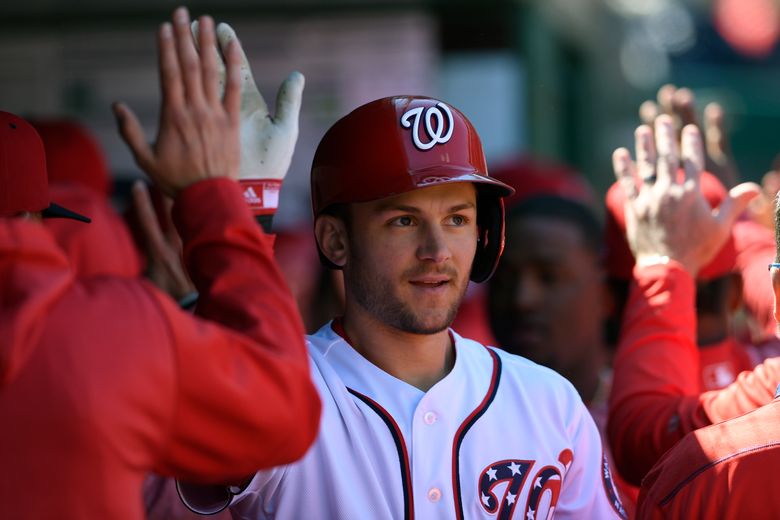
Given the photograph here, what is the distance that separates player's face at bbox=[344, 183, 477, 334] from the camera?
244 cm

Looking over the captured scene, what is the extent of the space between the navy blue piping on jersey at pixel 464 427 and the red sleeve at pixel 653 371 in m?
0.42

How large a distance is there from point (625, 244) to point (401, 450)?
1.52m

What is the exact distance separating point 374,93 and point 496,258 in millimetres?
3929

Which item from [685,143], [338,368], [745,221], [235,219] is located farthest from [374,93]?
[235,219]

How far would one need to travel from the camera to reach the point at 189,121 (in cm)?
202

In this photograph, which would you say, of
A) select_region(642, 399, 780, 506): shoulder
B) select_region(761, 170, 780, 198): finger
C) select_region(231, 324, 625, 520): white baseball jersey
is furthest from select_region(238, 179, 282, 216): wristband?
select_region(761, 170, 780, 198): finger

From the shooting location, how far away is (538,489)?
2.35m

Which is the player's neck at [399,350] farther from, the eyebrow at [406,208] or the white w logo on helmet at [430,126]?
the white w logo on helmet at [430,126]

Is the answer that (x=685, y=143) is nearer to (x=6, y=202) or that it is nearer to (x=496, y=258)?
(x=496, y=258)

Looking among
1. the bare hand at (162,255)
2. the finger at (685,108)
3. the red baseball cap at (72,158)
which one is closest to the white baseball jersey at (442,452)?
the bare hand at (162,255)

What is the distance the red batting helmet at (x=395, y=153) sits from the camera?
2.45 metres

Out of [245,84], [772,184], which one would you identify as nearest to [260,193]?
[245,84]

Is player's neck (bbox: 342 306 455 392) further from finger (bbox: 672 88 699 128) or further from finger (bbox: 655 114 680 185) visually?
finger (bbox: 672 88 699 128)

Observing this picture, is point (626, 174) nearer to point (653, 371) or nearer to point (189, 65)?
point (653, 371)
